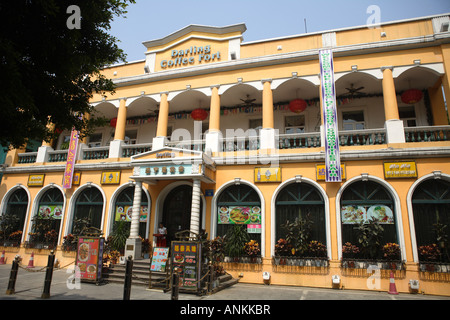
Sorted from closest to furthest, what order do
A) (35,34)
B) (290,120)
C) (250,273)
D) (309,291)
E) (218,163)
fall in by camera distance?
(35,34) < (309,291) < (250,273) < (218,163) < (290,120)

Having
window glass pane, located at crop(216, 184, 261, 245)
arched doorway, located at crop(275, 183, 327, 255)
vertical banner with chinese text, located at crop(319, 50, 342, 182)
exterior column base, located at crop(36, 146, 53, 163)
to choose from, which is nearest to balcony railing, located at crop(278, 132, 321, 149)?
vertical banner with chinese text, located at crop(319, 50, 342, 182)

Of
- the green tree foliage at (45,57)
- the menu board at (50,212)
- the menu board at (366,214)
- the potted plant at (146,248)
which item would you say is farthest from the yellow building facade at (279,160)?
the green tree foliage at (45,57)

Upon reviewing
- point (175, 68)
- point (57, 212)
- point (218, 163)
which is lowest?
point (57, 212)

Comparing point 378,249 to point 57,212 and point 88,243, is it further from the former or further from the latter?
point 57,212

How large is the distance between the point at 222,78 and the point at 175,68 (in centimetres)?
276

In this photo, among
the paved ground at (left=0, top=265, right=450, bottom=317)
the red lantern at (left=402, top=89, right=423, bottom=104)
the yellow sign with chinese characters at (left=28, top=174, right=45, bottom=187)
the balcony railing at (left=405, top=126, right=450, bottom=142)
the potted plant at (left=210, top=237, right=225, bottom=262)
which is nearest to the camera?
the paved ground at (left=0, top=265, right=450, bottom=317)

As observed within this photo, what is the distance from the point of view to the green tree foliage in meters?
4.98

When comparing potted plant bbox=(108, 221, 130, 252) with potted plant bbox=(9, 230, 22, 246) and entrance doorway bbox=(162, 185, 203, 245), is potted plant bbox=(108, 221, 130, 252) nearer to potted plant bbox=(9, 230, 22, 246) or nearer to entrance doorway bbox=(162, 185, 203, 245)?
entrance doorway bbox=(162, 185, 203, 245)

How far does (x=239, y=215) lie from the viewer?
476 inches

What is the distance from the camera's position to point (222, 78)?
45.5 ft

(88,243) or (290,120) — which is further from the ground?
(290,120)

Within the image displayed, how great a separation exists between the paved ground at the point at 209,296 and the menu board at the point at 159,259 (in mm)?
785

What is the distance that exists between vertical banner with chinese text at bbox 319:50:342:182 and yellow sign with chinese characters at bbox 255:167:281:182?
1913 millimetres

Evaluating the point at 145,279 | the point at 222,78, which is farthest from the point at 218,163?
the point at 145,279
